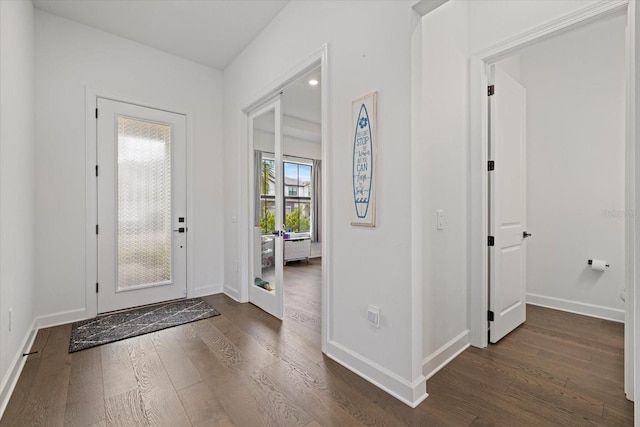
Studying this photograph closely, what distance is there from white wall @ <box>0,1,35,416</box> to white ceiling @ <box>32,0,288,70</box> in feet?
1.58

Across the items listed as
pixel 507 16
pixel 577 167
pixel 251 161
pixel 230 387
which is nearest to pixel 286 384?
pixel 230 387

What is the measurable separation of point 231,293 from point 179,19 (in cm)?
317

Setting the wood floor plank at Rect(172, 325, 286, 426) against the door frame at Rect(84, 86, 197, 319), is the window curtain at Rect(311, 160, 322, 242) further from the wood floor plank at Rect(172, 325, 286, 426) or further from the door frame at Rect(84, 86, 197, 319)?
the wood floor plank at Rect(172, 325, 286, 426)

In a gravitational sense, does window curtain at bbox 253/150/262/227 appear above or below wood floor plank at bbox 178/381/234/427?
above

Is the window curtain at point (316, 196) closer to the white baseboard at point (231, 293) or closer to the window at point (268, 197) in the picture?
the white baseboard at point (231, 293)

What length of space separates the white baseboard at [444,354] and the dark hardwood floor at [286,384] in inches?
1.9

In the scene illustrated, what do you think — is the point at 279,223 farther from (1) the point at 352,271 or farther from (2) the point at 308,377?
(2) the point at 308,377

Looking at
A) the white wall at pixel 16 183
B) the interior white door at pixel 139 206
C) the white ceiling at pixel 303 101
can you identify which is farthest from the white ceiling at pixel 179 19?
the white ceiling at pixel 303 101

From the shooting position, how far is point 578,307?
3.18 metres

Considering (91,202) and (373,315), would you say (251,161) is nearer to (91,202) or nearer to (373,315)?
(91,202)

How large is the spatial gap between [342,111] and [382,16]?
0.63 metres

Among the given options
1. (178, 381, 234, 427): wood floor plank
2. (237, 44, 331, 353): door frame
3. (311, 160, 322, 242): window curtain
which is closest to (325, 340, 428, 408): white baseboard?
(237, 44, 331, 353): door frame

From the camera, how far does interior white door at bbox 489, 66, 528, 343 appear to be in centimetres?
246

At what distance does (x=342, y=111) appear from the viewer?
2.14 m
